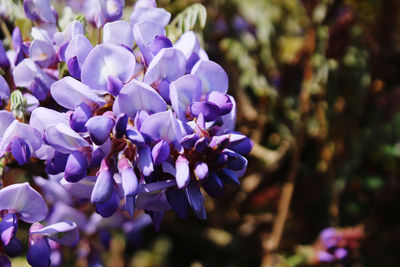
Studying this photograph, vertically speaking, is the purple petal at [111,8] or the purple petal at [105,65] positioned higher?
the purple petal at [111,8]

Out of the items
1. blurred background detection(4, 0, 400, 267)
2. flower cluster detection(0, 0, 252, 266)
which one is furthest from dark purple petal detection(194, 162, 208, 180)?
blurred background detection(4, 0, 400, 267)

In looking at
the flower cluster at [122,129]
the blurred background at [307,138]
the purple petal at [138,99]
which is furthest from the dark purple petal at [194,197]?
the blurred background at [307,138]

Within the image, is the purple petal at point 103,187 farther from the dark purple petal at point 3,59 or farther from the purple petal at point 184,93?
the dark purple petal at point 3,59

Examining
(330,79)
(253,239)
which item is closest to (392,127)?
(330,79)

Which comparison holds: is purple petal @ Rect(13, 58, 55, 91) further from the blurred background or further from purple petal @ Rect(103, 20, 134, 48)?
the blurred background

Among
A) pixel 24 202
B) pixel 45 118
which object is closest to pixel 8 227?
pixel 24 202

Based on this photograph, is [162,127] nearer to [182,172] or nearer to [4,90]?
[182,172]
